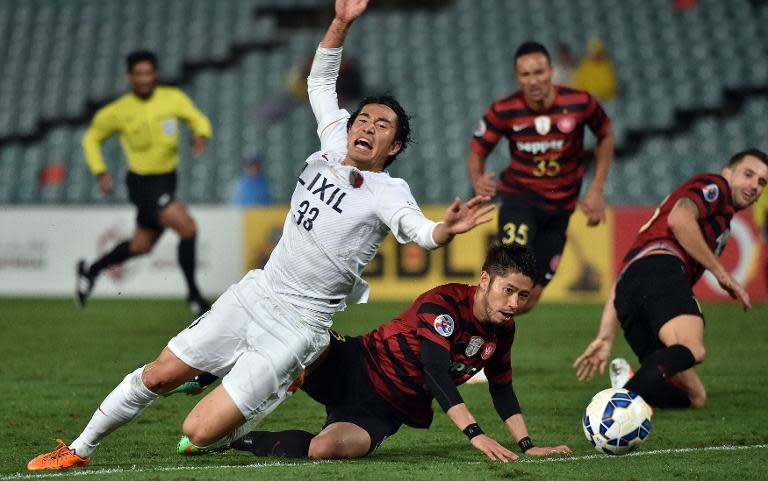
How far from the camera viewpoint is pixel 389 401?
5.74 metres

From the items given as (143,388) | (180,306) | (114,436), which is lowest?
(180,306)

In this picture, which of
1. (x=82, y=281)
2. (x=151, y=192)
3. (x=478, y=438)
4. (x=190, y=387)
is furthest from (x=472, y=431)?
(x=82, y=281)

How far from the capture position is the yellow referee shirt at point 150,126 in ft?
38.2

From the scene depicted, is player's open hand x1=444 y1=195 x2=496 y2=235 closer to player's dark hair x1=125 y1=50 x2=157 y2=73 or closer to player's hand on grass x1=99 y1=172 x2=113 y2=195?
player's dark hair x1=125 y1=50 x2=157 y2=73

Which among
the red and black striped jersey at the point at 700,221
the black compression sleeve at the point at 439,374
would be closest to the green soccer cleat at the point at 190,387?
the black compression sleeve at the point at 439,374

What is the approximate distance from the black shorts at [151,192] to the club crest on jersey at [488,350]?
656 cm

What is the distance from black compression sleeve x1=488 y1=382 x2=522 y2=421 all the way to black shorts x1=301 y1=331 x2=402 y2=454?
467 mm

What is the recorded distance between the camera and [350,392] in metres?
5.81

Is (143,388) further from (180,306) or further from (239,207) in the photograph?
(239,207)

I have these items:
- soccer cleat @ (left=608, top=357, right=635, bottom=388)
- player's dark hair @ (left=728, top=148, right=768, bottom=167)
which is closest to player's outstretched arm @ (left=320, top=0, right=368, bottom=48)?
player's dark hair @ (left=728, top=148, right=768, bottom=167)

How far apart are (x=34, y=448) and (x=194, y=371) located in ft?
3.34

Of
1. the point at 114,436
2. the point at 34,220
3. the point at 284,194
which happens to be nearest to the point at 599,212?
the point at 114,436

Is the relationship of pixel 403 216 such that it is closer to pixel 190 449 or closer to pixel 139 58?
pixel 190 449

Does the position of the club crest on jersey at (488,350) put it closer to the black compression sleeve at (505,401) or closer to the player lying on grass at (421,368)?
the player lying on grass at (421,368)
